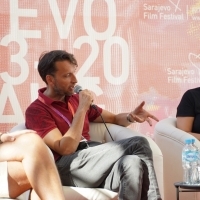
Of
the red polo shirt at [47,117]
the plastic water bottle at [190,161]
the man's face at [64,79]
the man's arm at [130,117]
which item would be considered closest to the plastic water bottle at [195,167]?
the plastic water bottle at [190,161]

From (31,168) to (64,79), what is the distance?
1.09 meters

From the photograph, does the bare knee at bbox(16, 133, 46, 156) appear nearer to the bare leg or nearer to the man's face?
the bare leg

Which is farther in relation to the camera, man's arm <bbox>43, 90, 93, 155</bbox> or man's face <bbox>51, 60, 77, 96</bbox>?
man's face <bbox>51, 60, 77, 96</bbox>

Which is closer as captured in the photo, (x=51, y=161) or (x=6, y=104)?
(x=51, y=161)

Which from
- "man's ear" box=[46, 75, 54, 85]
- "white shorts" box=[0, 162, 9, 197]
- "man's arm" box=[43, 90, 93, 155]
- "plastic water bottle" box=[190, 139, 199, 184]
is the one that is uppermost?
"man's ear" box=[46, 75, 54, 85]

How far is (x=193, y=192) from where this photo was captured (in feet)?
11.8

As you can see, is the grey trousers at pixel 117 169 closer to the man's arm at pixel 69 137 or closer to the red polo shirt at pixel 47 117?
the man's arm at pixel 69 137

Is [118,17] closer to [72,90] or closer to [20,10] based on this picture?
[20,10]

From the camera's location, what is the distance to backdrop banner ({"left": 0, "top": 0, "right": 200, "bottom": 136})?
4688mm

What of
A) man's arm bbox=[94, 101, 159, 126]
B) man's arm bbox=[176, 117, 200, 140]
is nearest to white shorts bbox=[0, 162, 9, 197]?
man's arm bbox=[94, 101, 159, 126]

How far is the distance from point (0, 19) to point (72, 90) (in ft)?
4.55

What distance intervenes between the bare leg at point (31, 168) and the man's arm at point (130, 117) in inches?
42.6

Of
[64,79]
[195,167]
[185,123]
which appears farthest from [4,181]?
[185,123]

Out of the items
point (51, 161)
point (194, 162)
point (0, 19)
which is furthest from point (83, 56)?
point (51, 161)
